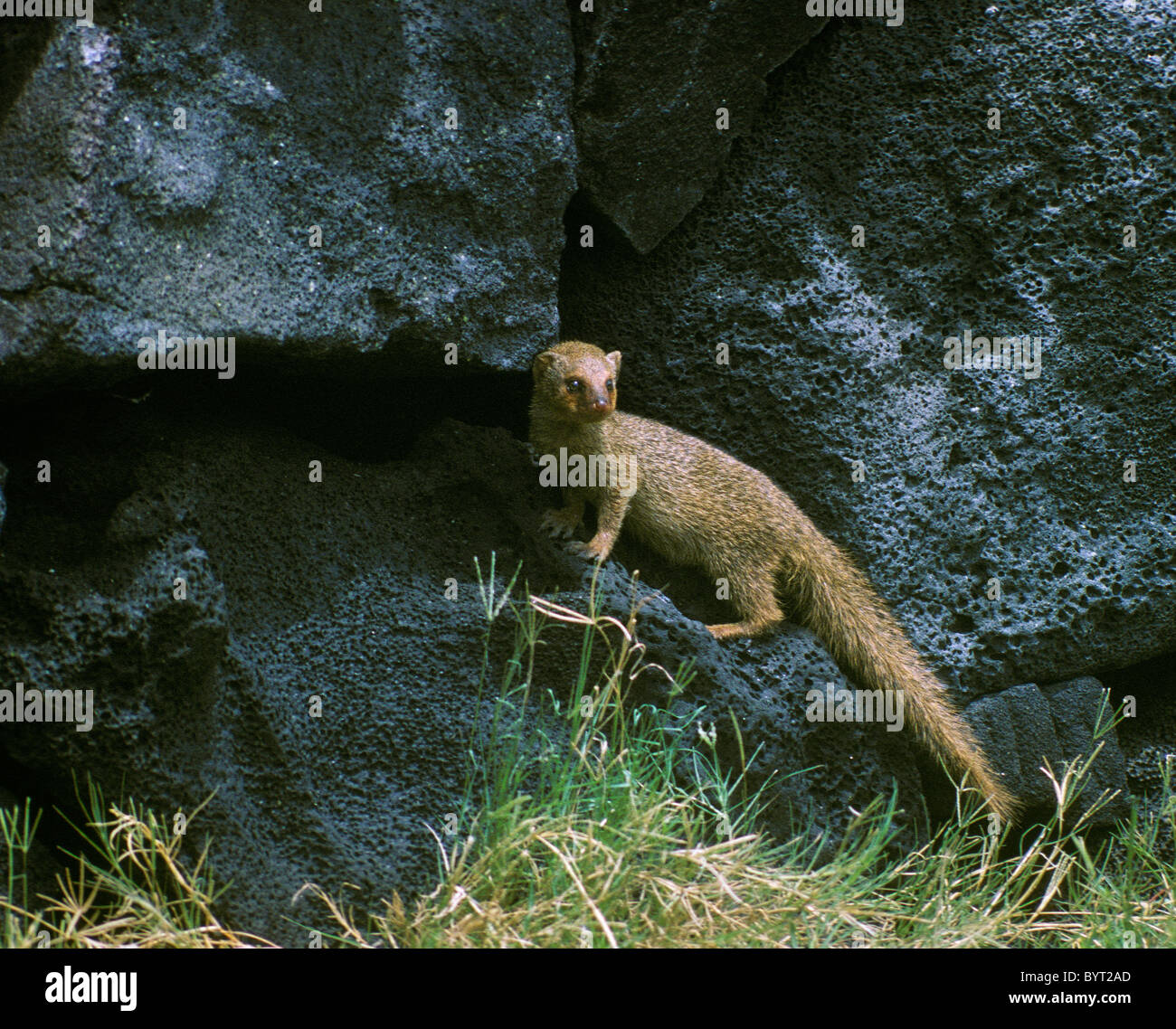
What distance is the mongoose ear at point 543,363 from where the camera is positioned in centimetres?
389

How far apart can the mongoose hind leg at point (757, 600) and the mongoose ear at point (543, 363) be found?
39.1 inches

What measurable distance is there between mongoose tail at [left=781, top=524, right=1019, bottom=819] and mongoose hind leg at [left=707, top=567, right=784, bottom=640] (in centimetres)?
9

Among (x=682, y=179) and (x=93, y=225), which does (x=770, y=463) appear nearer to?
(x=682, y=179)

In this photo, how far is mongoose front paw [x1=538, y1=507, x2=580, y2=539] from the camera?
3.90 metres

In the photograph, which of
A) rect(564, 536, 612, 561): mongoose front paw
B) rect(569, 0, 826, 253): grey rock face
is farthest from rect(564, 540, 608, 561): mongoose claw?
rect(569, 0, 826, 253): grey rock face

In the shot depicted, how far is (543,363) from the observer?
12.9ft

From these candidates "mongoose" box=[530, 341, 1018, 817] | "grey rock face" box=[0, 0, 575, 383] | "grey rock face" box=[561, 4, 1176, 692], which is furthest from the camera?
"grey rock face" box=[561, 4, 1176, 692]

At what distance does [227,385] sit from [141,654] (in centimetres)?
97

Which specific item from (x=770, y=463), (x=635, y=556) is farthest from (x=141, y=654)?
(x=770, y=463)

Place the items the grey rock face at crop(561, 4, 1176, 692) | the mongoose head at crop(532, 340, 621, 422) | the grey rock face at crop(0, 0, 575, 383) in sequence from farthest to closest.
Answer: the grey rock face at crop(561, 4, 1176, 692), the mongoose head at crop(532, 340, 621, 422), the grey rock face at crop(0, 0, 575, 383)

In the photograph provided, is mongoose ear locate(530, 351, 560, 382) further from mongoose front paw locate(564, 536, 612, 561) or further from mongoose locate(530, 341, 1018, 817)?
mongoose front paw locate(564, 536, 612, 561)

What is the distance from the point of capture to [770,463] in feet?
14.1

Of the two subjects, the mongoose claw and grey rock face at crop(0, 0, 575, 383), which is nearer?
grey rock face at crop(0, 0, 575, 383)
